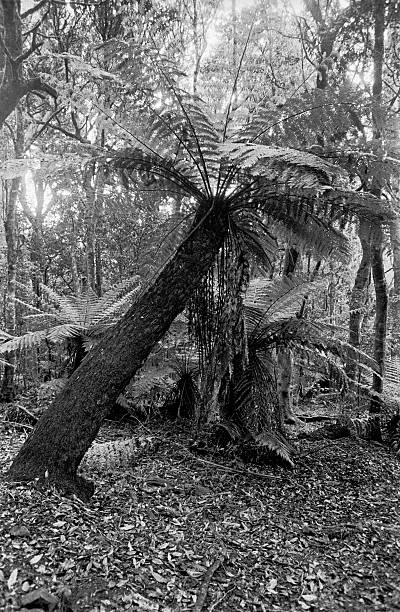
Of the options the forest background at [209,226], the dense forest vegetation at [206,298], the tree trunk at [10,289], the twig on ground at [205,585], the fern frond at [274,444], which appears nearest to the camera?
the twig on ground at [205,585]

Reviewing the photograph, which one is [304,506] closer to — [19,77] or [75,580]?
[75,580]

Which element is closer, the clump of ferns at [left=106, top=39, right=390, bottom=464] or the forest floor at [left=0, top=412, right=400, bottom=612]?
the forest floor at [left=0, top=412, right=400, bottom=612]

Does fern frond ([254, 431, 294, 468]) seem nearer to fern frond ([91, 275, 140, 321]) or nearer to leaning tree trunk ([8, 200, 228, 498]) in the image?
leaning tree trunk ([8, 200, 228, 498])

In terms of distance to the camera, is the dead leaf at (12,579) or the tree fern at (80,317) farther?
the tree fern at (80,317)

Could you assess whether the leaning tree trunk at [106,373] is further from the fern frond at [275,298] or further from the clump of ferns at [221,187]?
the fern frond at [275,298]

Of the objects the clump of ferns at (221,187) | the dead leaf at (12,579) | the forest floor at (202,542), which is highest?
the clump of ferns at (221,187)

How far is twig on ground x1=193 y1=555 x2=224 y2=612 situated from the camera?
1957 millimetres

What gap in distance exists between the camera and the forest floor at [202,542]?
1962mm

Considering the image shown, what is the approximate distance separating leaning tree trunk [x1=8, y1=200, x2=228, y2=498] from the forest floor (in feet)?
0.59

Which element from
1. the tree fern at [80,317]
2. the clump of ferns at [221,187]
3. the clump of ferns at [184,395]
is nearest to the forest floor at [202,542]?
the clump of ferns at [221,187]

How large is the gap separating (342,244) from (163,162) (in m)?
1.67

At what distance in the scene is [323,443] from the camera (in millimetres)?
4969

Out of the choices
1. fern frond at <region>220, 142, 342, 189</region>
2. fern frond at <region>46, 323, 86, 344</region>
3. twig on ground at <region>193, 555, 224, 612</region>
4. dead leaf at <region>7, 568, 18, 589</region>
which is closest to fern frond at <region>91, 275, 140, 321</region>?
fern frond at <region>46, 323, 86, 344</region>

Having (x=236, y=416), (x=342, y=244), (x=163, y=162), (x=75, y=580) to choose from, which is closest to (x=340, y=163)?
(x=342, y=244)
